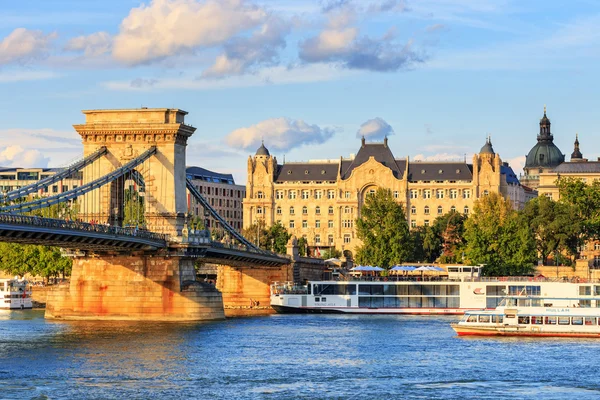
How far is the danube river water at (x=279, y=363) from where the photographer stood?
61.5m

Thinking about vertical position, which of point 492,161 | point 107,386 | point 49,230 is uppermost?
point 492,161

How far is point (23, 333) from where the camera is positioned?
90.4 metres

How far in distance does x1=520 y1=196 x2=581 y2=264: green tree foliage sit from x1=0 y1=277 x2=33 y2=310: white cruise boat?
58842 mm

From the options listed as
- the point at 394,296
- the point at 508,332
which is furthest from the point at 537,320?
the point at 394,296

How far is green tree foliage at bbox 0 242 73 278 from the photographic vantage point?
144375 mm

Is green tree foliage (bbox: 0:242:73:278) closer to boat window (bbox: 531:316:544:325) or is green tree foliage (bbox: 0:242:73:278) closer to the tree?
the tree

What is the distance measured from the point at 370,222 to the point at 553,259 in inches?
955

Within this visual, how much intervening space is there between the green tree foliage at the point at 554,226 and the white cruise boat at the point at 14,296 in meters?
58.8

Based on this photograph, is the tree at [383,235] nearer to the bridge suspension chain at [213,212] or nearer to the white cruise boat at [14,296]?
the bridge suspension chain at [213,212]

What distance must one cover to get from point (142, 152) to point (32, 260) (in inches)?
1927

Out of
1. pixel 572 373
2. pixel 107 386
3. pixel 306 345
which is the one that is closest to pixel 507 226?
pixel 306 345

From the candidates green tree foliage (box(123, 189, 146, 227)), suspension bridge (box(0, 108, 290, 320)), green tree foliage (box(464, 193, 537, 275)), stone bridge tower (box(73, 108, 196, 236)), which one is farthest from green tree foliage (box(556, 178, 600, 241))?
stone bridge tower (box(73, 108, 196, 236))

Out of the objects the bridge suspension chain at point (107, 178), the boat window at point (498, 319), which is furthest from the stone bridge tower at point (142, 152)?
the boat window at point (498, 319)

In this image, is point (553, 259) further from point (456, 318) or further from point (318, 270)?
point (456, 318)
